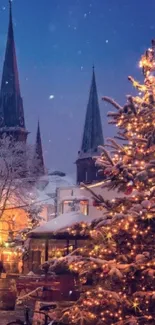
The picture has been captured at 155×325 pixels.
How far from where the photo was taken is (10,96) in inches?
2660

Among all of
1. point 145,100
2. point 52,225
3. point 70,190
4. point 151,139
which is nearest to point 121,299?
point 151,139

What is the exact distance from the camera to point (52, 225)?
21.6m

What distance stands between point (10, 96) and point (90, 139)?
41.7ft

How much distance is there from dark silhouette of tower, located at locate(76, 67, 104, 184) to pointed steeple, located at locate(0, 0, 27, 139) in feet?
29.5

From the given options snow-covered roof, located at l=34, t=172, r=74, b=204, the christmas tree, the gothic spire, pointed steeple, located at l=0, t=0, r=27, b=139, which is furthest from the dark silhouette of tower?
the christmas tree

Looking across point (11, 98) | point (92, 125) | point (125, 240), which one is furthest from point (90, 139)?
point (125, 240)

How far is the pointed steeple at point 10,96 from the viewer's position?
6675 cm

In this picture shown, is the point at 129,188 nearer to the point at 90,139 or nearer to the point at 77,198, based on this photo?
the point at 77,198

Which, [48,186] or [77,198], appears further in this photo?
[48,186]

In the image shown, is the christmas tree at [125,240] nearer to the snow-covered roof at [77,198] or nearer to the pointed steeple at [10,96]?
the snow-covered roof at [77,198]

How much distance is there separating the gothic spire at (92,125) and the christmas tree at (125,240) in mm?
57379

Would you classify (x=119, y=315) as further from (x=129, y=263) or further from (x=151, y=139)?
(x=151, y=139)

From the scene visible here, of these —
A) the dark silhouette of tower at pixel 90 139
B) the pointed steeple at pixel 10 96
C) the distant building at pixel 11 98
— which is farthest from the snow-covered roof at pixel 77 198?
the pointed steeple at pixel 10 96

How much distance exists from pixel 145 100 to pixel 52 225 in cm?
1533
